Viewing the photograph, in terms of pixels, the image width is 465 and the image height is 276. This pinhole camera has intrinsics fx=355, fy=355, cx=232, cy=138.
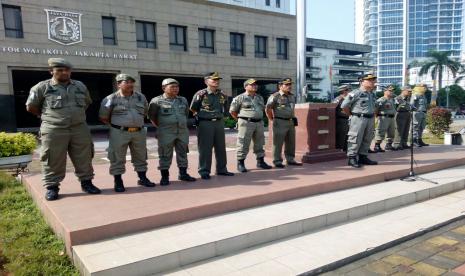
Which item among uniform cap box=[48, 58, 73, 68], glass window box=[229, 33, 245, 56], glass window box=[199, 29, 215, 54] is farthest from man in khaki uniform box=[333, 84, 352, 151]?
glass window box=[229, 33, 245, 56]

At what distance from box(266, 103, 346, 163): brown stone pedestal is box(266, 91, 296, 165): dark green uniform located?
0.61m

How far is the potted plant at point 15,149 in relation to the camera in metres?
6.45

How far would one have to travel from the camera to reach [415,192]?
5344 millimetres

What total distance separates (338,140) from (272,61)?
17235 mm

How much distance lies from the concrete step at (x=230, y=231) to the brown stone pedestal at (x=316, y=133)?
1829 mm

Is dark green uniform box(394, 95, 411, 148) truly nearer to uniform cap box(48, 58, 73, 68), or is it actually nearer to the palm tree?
uniform cap box(48, 58, 73, 68)

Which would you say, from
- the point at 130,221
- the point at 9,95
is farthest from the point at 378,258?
the point at 9,95

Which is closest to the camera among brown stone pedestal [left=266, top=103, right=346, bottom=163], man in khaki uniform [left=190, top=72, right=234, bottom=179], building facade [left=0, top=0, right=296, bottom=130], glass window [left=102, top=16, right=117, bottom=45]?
man in khaki uniform [left=190, top=72, right=234, bottom=179]

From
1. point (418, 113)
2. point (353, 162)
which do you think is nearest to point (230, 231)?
point (353, 162)

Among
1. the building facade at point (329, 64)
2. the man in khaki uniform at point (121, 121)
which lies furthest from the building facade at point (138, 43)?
the building facade at point (329, 64)

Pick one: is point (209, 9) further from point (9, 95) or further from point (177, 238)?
point (177, 238)

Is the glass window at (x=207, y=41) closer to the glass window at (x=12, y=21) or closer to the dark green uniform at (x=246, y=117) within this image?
the glass window at (x=12, y=21)

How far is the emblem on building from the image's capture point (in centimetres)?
1672

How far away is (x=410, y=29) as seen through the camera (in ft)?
272
